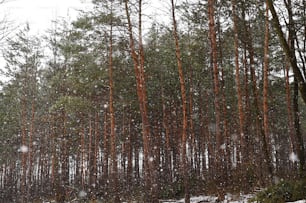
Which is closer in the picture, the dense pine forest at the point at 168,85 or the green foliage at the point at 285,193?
the green foliage at the point at 285,193

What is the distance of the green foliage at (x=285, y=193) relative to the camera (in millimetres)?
8164

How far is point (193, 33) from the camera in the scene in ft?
59.2

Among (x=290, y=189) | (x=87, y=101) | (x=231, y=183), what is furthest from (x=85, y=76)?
(x=290, y=189)

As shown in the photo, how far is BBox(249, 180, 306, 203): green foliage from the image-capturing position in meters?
8.16

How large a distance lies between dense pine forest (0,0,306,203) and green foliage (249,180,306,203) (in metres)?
0.88

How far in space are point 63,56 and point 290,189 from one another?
1742 centimetres

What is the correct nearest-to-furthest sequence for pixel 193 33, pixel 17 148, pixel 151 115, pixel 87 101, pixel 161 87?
pixel 193 33, pixel 87 101, pixel 161 87, pixel 151 115, pixel 17 148

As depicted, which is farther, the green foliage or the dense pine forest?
the dense pine forest

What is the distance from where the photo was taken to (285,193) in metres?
8.39

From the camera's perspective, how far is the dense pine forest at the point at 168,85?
13.4 meters

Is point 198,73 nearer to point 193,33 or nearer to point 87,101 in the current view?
point 193,33

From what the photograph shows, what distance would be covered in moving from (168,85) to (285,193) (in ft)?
45.0

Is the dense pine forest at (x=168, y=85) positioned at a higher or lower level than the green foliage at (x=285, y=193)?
higher

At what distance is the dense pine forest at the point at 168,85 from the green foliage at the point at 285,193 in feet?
2.89
